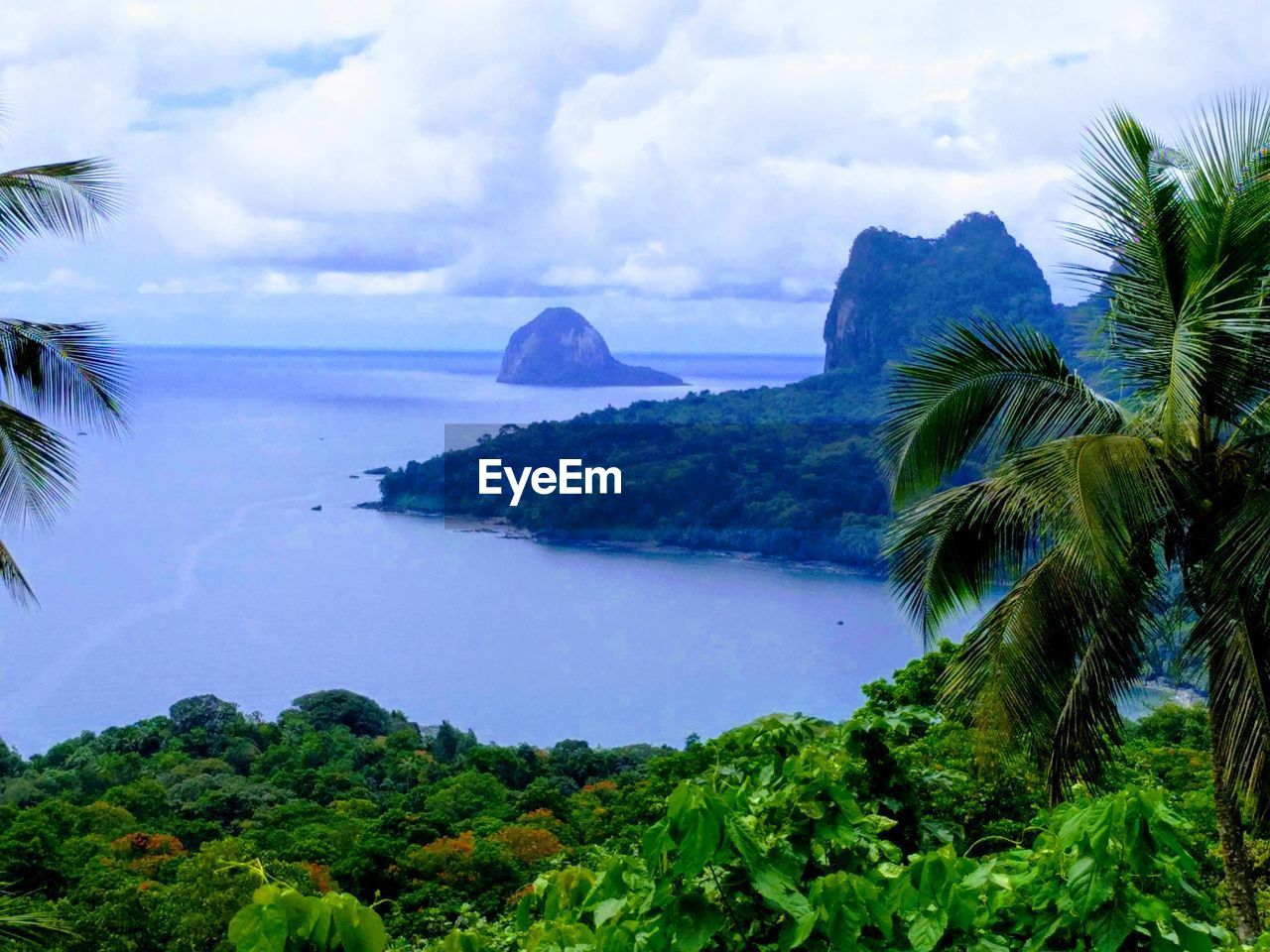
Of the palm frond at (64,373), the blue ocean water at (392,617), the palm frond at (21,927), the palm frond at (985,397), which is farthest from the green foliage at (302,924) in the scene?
the blue ocean water at (392,617)

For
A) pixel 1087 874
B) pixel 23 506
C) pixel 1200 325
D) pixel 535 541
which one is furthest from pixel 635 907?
pixel 535 541

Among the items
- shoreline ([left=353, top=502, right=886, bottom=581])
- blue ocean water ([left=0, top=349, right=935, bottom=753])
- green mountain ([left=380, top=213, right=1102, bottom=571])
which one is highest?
green mountain ([left=380, top=213, right=1102, bottom=571])

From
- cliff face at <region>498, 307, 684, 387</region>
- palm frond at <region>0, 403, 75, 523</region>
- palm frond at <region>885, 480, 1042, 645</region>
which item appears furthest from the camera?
cliff face at <region>498, 307, 684, 387</region>

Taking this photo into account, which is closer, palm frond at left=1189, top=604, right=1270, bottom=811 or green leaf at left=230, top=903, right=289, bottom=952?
green leaf at left=230, top=903, right=289, bottom=952

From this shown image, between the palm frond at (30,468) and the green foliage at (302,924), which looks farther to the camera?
the palm frond at (30,468)

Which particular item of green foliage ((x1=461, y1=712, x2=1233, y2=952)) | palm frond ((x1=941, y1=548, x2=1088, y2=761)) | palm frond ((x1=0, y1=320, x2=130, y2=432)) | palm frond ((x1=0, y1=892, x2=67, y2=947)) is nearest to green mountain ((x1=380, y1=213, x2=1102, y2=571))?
palm frond ((x1=0, y1=320, x2=130, y2=432))

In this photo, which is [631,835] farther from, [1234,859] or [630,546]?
[630,546]

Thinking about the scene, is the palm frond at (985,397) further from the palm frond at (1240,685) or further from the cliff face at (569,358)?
the cliff face at (569,358)

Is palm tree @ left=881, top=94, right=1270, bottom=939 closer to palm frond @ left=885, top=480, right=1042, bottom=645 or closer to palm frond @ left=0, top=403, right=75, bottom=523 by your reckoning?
palm frond @ left=885, top=480, right=1042, bottom=645
